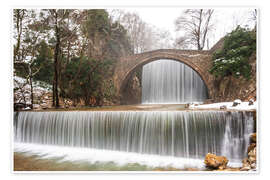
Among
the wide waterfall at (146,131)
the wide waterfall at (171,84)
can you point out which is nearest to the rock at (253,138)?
the wide waterfall at (146,131)

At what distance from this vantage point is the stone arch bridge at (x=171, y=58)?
4043mm

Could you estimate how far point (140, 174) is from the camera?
205 cm

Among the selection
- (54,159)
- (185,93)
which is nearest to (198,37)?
(185,93)

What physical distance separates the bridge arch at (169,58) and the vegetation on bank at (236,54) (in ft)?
1.84

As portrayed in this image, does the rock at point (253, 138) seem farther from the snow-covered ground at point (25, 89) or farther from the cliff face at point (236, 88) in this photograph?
the snow-covered ground at point (25, 89)

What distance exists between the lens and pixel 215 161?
2084mm

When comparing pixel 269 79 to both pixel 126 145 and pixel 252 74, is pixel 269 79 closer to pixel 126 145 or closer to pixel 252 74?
pixel 252 74

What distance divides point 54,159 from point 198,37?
162 inches

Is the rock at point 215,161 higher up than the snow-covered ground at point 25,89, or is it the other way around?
the snow-covered ground at point 25,89

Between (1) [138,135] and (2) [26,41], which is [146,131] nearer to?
(1) [138,135]

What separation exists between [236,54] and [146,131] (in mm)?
2473

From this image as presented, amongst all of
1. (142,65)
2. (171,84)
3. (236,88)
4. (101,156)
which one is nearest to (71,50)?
(142,65)

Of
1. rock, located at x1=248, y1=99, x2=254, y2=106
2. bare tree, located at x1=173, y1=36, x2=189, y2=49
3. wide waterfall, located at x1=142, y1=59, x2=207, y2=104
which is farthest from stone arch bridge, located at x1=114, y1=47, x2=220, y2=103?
rock, located at x1=248, y1=99, x2=254, y2=106

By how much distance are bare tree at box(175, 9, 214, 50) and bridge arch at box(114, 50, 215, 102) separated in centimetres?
35
